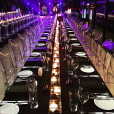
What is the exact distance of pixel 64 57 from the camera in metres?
2.96

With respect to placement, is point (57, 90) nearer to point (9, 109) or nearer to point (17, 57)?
point (9, 109)

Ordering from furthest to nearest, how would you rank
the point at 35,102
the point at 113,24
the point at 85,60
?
the point at 113,24, the point at 85,60, the point at 35,102

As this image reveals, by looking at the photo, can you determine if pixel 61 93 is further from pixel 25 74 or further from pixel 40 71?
pixel 25 74

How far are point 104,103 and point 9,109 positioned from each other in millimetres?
923

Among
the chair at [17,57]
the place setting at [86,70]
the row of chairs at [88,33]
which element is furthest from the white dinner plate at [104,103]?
Result: the row of chairs at [88,33]

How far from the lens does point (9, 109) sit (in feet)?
4.74

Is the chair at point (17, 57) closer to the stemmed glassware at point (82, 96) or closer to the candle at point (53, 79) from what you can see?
the candle at point (53, 79)

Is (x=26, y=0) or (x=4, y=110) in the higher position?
(x=26, y=0)

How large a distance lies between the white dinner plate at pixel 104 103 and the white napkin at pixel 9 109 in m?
0.78

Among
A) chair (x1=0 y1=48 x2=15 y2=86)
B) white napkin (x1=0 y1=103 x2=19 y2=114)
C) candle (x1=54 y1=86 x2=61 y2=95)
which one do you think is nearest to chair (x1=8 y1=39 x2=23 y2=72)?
chair (x1=0 y1=48 x2=15 y2=86)

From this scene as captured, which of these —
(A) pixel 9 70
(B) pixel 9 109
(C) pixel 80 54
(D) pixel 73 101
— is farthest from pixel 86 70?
(A) pixel 9 70

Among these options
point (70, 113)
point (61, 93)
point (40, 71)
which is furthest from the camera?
point (40, 71)

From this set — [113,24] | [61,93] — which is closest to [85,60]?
[61,93]

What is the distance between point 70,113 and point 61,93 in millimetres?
354
